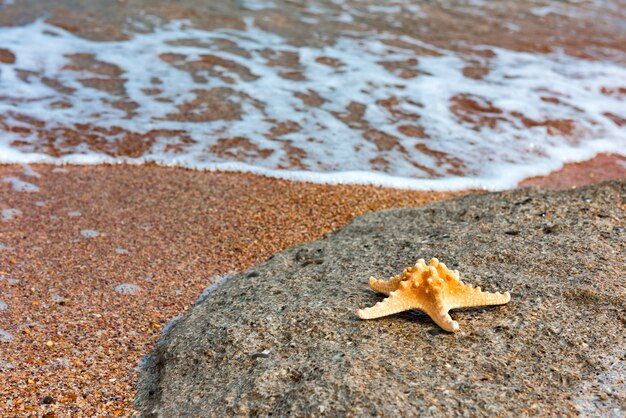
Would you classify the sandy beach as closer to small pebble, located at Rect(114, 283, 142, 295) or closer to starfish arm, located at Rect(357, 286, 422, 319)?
small pebble, located at Rect(114, 283, 142, 295)

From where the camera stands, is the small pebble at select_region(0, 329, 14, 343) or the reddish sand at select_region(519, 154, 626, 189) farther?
the reddish sand at select_region(519, 154, 626, 189)

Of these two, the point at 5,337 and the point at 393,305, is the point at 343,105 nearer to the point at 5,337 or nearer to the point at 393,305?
the point at 393,305

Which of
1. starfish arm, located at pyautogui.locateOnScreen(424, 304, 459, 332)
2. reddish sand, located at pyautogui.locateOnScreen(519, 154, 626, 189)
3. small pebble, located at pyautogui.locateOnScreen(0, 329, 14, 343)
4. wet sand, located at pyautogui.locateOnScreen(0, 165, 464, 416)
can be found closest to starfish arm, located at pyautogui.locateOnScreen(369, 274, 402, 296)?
starfish arm, located at pyautogui.locateOnScreen(424, 304, 459, 332)

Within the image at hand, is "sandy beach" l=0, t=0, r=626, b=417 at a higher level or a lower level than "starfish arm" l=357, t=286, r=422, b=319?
lower

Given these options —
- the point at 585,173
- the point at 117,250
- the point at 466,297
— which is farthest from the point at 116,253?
the point at 585,173

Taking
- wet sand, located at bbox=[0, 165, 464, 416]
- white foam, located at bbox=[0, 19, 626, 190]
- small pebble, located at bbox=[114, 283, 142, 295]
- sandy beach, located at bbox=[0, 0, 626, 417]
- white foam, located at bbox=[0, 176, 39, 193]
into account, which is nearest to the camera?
wet sand, located at bbox=[0, 165, 464, 416]

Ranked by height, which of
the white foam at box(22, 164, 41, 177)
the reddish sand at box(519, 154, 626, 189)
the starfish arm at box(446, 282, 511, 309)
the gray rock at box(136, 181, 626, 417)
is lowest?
the white foam at box(22, 164, 41, 177)
